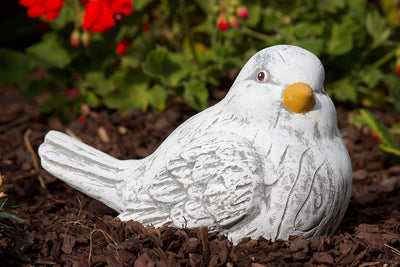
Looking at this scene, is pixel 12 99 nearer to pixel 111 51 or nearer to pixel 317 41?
pixel 111 51

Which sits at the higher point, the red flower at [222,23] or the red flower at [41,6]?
the red flower at [222,23]

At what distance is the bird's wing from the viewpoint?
2.07m

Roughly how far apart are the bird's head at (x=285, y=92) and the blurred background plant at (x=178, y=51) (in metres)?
1.59

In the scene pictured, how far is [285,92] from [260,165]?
1.05 ft

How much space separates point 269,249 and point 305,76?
2.39ft

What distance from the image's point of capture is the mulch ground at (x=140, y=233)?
208 cm

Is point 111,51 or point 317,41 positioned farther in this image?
point 111,51

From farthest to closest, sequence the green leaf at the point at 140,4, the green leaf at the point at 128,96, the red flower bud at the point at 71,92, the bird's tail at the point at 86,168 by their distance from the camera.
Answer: the red flower bud at the point at 71,92 → the green leaf at the point at 128,96 → the green leaf at the point at 140,4 → the bird's tail at the point at 86,168

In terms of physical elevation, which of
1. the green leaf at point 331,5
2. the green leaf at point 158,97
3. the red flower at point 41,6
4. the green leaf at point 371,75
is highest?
the green leaf at point 331,5

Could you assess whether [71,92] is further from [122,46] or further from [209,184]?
[209,184]

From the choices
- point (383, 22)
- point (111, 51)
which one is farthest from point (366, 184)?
point (111, 51)

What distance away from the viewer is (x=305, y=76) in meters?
2.18

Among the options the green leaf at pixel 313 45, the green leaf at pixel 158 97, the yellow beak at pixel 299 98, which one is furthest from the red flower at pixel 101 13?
the yellow beak at pixel 299 98

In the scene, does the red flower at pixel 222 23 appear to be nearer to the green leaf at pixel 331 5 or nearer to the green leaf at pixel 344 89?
the green leaf at pixel 331 5
